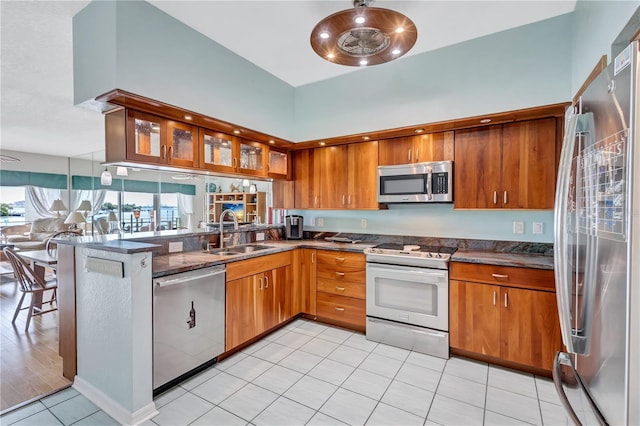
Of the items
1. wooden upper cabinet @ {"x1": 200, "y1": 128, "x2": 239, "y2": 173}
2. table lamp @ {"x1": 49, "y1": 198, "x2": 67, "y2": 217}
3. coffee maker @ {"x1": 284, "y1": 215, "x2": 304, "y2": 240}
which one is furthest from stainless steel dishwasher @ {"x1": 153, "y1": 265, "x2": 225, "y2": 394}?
table lamp @ {"x1": 49, "y1": 198, "x2": 67, "y2": 217}

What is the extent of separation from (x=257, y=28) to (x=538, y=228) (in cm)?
308

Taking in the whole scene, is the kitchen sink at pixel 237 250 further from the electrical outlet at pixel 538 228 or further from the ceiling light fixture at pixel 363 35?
the electrical outlet at pixel 538 228

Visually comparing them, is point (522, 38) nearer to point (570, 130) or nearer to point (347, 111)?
point (347, 111)

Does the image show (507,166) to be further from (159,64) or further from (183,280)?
(159,64)

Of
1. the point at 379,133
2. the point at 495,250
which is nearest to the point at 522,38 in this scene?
the point at 379,133

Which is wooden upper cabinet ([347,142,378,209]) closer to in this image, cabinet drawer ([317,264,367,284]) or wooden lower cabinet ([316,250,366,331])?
wooden lower cabinet ([316,250,366,331])

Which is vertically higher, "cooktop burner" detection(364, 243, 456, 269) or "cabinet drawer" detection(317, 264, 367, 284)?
"cooktop burner" detection(364, 243, 456, 269)

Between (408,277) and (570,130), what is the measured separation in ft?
6.42

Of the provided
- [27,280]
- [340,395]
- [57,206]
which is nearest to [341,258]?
[340,395]

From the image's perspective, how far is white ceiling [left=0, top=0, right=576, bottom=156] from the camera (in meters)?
2.23

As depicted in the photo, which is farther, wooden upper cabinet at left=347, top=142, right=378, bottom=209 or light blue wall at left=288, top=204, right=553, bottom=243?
wooden upper cabinet at left=347, top=142, right=378, bottom=209

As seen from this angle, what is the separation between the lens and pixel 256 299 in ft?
9.66

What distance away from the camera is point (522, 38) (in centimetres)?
255

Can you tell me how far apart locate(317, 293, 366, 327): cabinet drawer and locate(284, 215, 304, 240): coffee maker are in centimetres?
90
